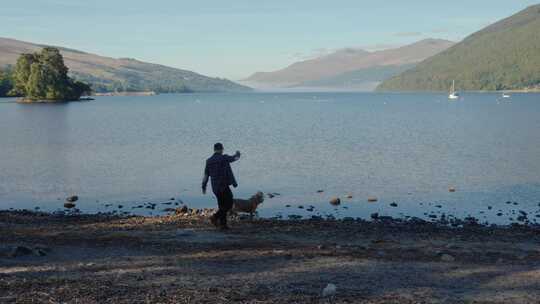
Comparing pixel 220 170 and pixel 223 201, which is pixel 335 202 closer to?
pixel 223 201

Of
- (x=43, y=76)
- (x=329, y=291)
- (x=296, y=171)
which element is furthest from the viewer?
(x=43, y=76)

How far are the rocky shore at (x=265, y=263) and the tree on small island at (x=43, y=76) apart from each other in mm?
143469

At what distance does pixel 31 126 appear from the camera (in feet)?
276

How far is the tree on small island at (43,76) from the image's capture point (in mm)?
156500

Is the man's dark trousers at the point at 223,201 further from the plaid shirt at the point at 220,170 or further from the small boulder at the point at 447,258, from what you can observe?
the small boulder at the point at 447,258

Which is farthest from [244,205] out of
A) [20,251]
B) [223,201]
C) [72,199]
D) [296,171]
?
[296,171]

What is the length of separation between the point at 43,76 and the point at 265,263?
6090 inches

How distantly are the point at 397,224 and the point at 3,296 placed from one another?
1396 cm

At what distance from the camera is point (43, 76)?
158375 mm

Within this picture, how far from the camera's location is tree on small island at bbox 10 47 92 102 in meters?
156

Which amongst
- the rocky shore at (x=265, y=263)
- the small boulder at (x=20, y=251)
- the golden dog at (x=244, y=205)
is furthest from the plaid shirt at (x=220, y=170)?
the small boulder at (x=20, y=251)

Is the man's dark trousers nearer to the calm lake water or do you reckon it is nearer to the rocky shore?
the rocky shore

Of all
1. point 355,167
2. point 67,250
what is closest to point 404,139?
point 355,167

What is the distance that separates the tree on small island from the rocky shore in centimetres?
14347
